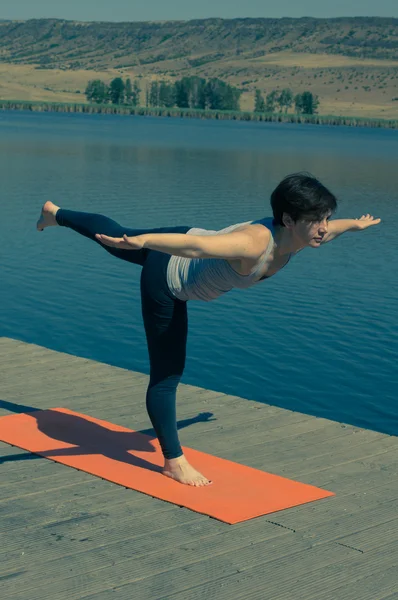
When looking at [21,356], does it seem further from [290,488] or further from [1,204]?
[1,204]

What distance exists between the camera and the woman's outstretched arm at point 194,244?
451cm

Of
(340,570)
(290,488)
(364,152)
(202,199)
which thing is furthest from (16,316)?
(364,152)

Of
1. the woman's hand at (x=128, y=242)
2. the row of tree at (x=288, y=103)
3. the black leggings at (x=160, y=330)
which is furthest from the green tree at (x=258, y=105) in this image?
the woman's hand at (x=128, y=242)

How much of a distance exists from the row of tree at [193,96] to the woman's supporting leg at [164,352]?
512 ft

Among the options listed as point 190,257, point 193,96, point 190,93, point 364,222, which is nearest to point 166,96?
point 190,93

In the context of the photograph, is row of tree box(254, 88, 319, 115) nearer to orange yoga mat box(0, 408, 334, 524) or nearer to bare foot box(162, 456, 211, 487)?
orange yoga mat box(0, 408, 334, 524)

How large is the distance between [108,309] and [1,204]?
40.1ft

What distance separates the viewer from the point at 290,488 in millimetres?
5359

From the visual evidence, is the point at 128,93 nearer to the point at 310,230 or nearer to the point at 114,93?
the point at 114,93

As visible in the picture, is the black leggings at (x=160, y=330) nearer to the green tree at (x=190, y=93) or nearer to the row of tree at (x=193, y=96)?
the row of tree at (x=193, y=96)

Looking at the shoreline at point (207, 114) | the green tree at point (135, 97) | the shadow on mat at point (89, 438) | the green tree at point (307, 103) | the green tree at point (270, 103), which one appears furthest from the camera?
the green tree at point (270, 103)

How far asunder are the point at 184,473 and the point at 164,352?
68 centimetres

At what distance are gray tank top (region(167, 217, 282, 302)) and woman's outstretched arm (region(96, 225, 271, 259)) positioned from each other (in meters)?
0.18

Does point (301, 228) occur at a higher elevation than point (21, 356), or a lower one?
higher
